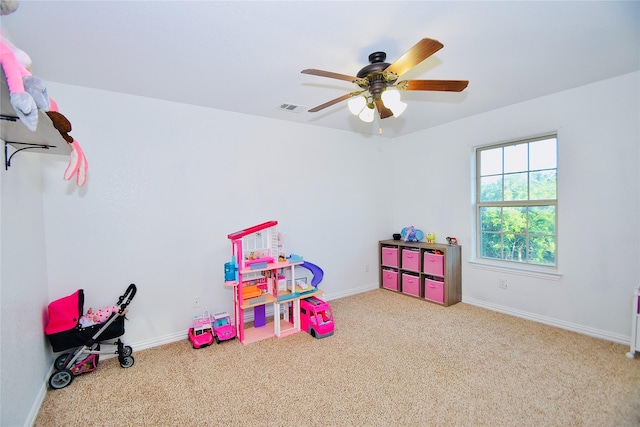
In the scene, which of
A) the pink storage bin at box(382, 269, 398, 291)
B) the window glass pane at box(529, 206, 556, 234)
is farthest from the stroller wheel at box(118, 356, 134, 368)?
the window glass pane at box(529, 206, 556, 234)

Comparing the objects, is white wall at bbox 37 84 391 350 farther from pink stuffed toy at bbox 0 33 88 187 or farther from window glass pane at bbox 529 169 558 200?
window glass pane at bbox 529 169 558 200

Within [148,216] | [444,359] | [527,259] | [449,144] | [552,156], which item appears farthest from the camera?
[449,144]

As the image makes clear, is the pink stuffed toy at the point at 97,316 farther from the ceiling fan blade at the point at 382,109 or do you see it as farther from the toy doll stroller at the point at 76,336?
the ceiling fan blade at the point at 382,109

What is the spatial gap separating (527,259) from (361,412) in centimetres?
281

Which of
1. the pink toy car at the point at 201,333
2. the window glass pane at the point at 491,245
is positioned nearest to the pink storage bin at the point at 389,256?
the window glass pane at the point at 491,245

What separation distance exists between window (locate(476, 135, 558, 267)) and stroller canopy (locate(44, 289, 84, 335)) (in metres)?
4.43

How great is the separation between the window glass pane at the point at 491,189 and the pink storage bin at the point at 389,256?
1430mm

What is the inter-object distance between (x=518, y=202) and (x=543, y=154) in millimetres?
596

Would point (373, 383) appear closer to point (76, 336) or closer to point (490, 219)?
point (76, 336)

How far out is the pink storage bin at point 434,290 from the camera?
152 inches

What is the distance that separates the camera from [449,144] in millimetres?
4074

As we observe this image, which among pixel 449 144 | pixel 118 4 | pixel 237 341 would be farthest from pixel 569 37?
pixel 237 341

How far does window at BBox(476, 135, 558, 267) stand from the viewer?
3268 millimetres

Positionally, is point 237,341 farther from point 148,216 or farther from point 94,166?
point 94,166
